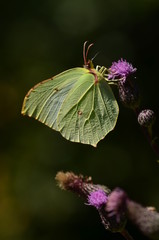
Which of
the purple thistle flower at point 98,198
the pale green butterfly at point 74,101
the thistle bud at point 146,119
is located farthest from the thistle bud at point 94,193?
the pale green butterfly at point 74,101

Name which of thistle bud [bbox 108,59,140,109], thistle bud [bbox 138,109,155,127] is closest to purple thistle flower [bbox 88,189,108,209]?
thistle bud [bbox 138,109,155,127]

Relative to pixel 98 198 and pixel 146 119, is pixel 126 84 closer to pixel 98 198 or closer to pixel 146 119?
pixel 146 119

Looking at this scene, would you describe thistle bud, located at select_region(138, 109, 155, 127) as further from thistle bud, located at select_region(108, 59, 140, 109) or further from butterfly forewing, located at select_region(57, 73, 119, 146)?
butterfly forewing, located at select_region(57, 73, 119, 146)

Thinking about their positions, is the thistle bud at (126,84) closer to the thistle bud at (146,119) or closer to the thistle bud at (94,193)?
the thistle bud at (146,119)

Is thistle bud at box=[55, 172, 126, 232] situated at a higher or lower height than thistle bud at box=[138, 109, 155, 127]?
lower

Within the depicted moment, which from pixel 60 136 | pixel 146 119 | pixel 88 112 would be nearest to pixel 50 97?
pixel 88 112

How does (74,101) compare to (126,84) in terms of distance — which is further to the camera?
(74,101)
